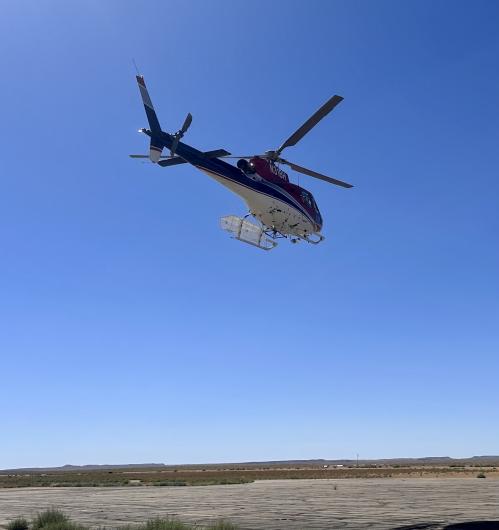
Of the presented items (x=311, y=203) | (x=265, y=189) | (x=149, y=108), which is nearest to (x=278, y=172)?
(x=265, y=189)

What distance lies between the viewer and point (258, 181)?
43562 mm

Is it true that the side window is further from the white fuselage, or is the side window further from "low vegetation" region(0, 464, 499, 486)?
"low vegetation" region(0, 464, 499, 486)

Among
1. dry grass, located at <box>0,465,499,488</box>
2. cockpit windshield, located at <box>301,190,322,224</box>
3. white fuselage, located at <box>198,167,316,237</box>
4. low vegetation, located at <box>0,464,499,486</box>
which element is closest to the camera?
white fuselage, located at <box>198,167,316,237</box>

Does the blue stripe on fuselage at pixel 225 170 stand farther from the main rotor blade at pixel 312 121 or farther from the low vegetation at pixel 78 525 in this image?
the low vegetation at pixel 78 525

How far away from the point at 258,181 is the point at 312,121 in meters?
6.58

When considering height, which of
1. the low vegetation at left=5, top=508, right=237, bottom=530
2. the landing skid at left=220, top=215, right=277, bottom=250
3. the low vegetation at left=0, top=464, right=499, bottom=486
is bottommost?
the low vegetation at left=5, top=508, right=237, bottom=530

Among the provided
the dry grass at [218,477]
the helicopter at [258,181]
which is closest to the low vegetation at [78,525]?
the helicopter at [258,181]

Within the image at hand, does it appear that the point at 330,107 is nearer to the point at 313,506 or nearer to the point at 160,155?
the point at 160,155

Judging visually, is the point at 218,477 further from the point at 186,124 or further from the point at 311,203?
the point at 186,124

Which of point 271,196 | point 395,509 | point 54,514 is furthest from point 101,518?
point 271,196

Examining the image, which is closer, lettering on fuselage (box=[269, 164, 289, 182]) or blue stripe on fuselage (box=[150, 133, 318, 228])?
blue stripe on fuselage (box=[150, 133, 318, 228])

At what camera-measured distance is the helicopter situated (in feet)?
129

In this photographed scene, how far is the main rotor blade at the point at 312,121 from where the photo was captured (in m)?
36.9

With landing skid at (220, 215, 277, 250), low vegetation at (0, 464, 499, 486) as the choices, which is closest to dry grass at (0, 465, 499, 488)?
low vegetation at (0, 464, 499, 486)
